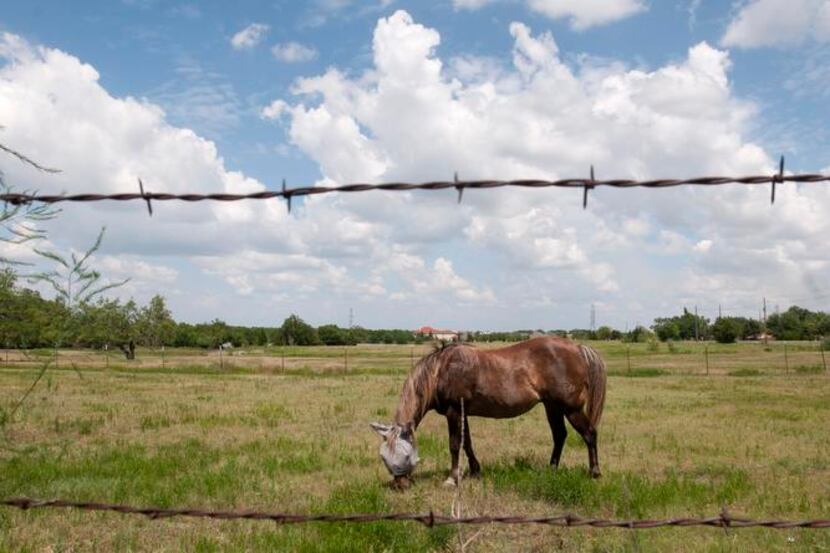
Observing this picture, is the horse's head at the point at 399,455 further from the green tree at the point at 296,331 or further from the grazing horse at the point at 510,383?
the green tree at the point at 296,331

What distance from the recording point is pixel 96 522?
6.16m

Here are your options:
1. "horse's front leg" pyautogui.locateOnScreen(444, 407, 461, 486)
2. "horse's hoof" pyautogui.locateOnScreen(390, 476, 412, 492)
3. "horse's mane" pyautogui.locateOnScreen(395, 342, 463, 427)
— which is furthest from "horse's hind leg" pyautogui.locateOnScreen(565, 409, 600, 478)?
"horse's hoof" pyautogui.locateOnScreen(390, 476, 412, 492)

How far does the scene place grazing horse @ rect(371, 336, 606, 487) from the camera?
8.76m

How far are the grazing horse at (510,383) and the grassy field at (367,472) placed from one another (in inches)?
30.4

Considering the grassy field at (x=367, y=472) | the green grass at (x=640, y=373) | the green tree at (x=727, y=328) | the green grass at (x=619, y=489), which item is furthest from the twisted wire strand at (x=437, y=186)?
the green tree at (x=727, y=328)

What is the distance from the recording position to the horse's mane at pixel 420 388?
27.9ft

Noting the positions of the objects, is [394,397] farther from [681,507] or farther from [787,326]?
[787,326]

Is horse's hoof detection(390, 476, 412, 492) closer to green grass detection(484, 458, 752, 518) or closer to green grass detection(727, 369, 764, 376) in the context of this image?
green grass detection(484, 458, 752, 518)

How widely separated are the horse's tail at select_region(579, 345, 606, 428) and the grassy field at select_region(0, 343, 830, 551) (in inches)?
31.6

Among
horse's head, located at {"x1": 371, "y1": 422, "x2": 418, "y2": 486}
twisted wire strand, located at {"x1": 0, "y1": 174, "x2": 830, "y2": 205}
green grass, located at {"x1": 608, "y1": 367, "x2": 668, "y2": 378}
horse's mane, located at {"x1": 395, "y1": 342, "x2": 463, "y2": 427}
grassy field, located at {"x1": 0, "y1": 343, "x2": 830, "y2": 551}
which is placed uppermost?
twisted wire strand, located at {"x1": 0, "y1": 174, "x2": 830, "y2": 205}

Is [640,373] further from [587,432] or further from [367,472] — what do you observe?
[367,472]

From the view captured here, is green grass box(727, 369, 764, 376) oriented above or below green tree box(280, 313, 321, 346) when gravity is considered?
below

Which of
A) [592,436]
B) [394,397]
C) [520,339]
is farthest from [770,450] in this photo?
[394,397]

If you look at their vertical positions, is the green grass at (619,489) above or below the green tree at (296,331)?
below
